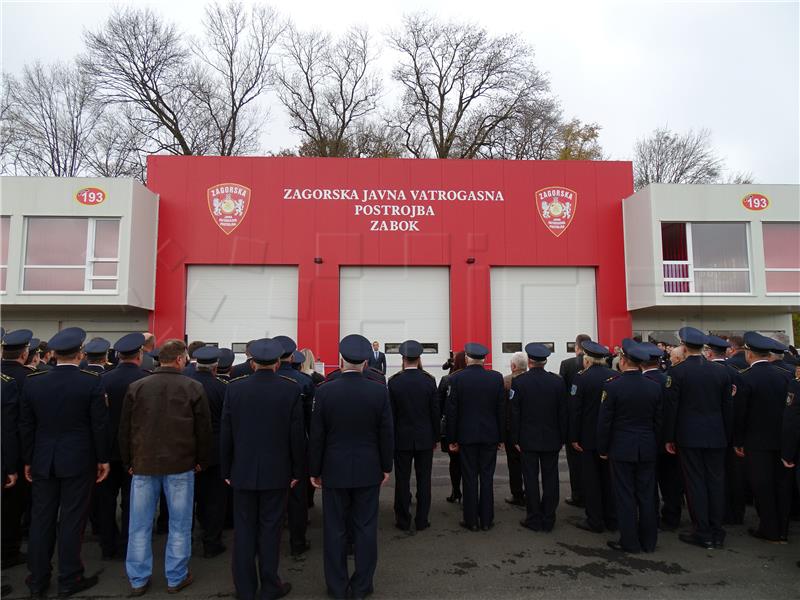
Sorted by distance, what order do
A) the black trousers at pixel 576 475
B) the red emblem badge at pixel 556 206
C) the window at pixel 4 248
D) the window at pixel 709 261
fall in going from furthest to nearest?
the red emblem badge at pixel 556 206 → the window at pixel 709 261 → the window at pixel 4 248 → the black trousers at pixel 576 475

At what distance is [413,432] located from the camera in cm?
523

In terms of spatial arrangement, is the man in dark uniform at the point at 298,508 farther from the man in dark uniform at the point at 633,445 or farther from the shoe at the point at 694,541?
the shoe at the point at 694,541

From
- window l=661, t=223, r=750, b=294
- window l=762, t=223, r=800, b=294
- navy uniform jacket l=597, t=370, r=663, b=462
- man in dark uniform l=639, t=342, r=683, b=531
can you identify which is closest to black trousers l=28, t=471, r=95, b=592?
navy uniform jacket l=597, t=370, r=663, b=462

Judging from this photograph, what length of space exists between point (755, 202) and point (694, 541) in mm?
12592

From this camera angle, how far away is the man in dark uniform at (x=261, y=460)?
3684 mm

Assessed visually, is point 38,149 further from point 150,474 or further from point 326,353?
point 150,474

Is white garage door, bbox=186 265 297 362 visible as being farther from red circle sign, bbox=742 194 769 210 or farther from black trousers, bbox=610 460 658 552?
red circle sign, bbox=742 194 769 210

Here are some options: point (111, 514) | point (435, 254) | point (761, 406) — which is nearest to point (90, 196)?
point (435, 254)

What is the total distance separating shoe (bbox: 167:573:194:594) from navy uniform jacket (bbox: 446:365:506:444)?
105 inches

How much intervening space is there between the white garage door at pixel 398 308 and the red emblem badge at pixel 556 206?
11.1ft

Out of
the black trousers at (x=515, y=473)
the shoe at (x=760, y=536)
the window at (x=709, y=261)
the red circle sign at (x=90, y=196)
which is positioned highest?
the red circle sign at (x=90, y=196)

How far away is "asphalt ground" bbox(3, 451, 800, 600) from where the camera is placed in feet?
12.6

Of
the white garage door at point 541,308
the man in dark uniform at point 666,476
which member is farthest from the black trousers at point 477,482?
the white garage door at point 541,308

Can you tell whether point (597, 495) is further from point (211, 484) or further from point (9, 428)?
point (9, 428)
